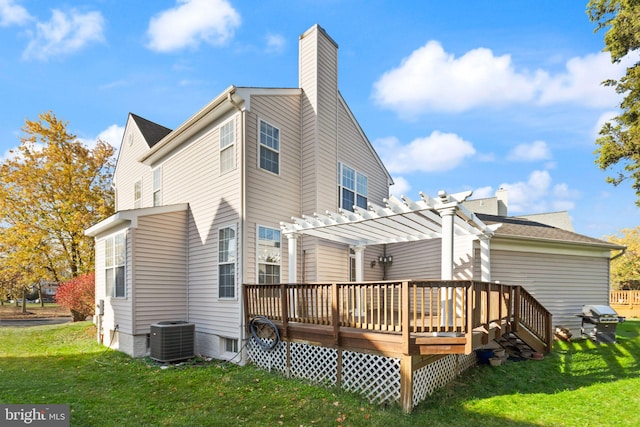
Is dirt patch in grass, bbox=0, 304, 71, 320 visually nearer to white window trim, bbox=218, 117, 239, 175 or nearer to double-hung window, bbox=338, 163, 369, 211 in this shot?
white window trim, bbox=218, 117, 239, 175

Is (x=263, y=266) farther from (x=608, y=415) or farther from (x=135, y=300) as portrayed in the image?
(x=608, y=415)

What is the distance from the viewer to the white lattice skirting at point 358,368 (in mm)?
5949

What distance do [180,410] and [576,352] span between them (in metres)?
9.44

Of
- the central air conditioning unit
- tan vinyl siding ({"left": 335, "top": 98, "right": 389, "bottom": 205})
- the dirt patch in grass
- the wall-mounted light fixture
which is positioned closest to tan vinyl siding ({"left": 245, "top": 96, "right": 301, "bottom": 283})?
tan vinyl siding ({"left": 335, "top": 98, "right": 389, "bottom": 205})

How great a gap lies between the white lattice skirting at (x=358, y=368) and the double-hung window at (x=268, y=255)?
61.7 inches

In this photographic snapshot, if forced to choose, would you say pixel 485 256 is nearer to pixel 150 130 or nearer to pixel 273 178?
pixel 273 178

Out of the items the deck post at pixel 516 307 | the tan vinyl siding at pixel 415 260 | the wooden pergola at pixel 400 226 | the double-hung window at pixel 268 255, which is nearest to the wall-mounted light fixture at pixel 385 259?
the tan vinyl siding at pixel 415 260

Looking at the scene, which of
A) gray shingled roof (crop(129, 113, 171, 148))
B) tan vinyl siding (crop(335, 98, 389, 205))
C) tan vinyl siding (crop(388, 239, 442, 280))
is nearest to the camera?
tan vinyl siding (crop(388, 239, 442, 280))

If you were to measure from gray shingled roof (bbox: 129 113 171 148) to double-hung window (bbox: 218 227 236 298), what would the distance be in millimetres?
6035

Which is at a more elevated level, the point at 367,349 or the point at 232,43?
the point at 232,43

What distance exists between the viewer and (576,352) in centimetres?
906

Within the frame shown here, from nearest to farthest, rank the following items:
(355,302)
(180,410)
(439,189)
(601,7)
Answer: (180,410), (439,189), (355,302), (601,7)

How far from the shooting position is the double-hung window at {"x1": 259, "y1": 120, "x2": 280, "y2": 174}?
895 centimetres

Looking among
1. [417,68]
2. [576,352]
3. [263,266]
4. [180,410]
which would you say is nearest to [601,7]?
[417,68]
